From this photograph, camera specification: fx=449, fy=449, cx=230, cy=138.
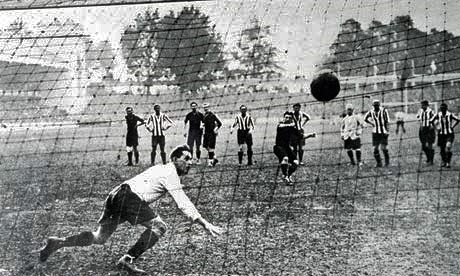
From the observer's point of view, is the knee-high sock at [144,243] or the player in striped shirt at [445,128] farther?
the player in striped shirt at [445,128]

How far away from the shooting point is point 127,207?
16.5 feet

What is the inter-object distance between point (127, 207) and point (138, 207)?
0.12 m

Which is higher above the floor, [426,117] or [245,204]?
[426,117]

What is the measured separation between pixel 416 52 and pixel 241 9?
32.4 meters

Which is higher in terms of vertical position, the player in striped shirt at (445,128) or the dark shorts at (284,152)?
the player in striped shirt at (445,128)

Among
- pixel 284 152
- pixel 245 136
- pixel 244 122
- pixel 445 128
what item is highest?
pixel 445 128

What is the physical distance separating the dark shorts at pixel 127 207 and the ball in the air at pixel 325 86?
3.13 metres

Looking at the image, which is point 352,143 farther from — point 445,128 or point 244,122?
point 244,122

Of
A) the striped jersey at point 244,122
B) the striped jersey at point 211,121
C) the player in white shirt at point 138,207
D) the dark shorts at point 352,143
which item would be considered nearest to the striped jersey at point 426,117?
the dark shorts at point 352,143

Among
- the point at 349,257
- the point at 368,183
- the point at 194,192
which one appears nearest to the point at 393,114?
the point at 368,183

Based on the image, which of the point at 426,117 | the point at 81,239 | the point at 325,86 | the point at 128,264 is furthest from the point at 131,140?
the point at 128,264

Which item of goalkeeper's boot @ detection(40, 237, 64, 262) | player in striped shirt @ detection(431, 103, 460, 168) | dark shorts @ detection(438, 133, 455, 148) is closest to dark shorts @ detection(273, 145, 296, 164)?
player in striped shirt @ detection(431, 103, 460, 168)

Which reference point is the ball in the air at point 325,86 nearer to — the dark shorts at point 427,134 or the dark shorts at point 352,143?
the dark shorts at point 352,143

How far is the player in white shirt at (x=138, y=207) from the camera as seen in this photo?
5.04 m
